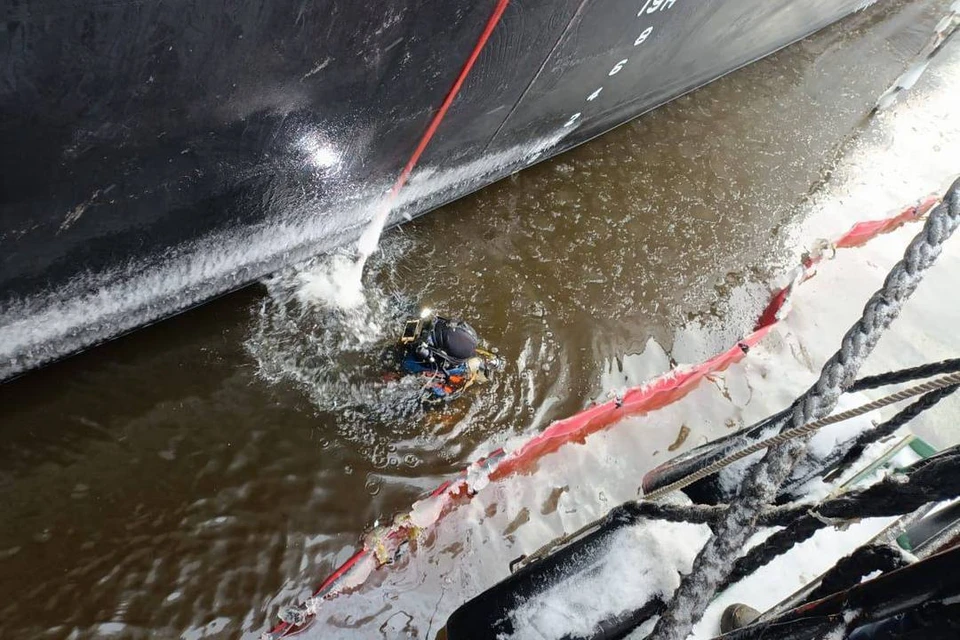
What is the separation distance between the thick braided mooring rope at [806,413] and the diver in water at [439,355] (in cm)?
245

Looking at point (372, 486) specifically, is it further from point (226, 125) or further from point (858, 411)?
point (858, 411)

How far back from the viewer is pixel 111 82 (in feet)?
9.19

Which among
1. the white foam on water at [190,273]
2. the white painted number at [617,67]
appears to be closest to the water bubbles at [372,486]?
the white foam on water at [190,273]

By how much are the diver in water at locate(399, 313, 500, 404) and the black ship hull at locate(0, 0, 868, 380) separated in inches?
51.9

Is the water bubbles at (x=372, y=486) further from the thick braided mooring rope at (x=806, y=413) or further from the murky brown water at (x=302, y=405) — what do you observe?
the thick braided mooring rope at (x=806, y=413)

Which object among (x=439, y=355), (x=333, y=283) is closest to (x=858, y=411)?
(x=439, y=355)

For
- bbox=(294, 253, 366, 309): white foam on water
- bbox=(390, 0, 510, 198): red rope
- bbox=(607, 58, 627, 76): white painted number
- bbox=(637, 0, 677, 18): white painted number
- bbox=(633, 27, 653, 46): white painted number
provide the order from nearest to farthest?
bbox=(390, 0, 510, 198): red rope
bbox=(294, 253, 366, 309): white foam on water
bbox=(637, 0, 677, 18): white painted number
bbox=(633, 27, 653, 46): white painted number
bbox=(607, 58, 627, 76): white painted number

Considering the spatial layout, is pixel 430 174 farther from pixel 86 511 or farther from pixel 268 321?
pixel 86 511

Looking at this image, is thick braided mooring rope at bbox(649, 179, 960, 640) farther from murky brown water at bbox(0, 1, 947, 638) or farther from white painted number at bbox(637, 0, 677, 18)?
white painted number at bbox(637, 0, 677, 18)

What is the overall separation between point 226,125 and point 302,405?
1962 millimetres

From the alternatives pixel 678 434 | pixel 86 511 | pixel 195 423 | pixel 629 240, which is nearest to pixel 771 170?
pixel 629 240

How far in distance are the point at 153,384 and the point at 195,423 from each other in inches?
17.1

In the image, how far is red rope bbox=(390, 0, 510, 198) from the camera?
405cm

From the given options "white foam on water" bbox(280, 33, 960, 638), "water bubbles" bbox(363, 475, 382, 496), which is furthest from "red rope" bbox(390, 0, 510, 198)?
"white foam on water" bbox(280, 33, 960, 638)
